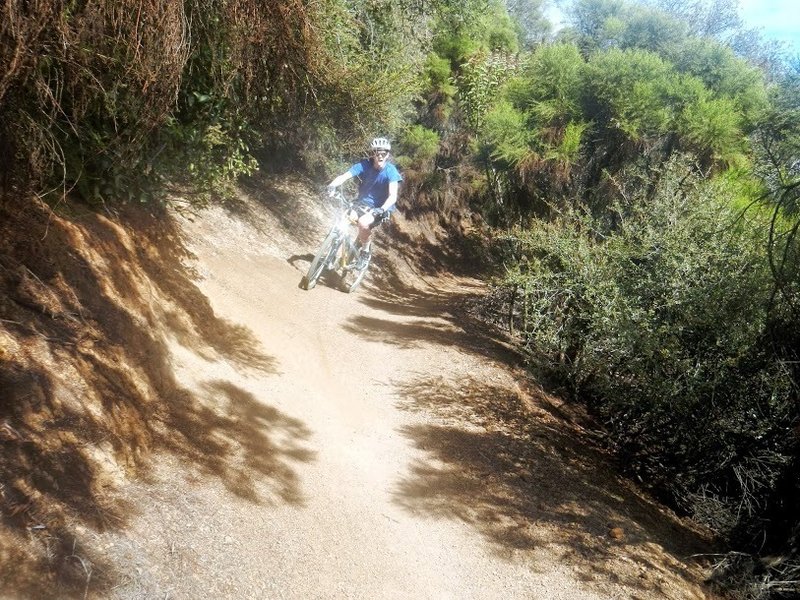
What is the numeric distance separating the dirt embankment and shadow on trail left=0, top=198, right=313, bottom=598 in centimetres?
2

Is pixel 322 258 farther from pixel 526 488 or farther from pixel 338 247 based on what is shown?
pixel 526 488

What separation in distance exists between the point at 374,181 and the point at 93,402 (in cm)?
690

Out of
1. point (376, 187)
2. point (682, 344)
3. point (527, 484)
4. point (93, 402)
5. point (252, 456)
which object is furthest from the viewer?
point (376, 187)

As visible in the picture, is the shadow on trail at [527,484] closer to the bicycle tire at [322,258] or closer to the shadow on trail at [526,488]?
the shadow on trail at [526,488]

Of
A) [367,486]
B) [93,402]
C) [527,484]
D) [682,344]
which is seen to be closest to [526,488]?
[527,484]

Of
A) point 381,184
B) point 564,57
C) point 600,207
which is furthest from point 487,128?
point 381,184

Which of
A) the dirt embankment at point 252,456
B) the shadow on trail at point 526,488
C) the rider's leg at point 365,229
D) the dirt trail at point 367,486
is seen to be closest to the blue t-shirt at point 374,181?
the rider's leg at point 365,229

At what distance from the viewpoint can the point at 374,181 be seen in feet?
34.9

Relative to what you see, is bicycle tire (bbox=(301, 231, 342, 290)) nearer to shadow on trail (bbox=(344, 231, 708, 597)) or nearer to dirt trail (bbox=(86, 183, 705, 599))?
dirt trail (bbox=(86, 183, 705, 599))

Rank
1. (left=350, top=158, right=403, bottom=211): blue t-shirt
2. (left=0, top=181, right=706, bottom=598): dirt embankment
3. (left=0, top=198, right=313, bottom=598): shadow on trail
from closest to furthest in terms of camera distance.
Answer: (left=0, top=198, right=313, bottom=598): shadow on trail
(left=0, top=181, right=706, bottom=598): dirt embankment
(left=350, top=158, right=403, bottom=211): blue t-shirt

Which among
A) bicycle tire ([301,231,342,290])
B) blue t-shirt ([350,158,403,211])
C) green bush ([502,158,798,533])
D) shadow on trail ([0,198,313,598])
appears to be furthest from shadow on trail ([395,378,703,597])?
blue t-shirt ([350,158,403,211])

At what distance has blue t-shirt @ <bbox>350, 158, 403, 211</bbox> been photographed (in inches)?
412

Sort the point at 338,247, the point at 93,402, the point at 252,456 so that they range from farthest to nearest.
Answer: the point at 338,247
the point at 252,456
the point at 93,402

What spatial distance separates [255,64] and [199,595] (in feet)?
13.6
